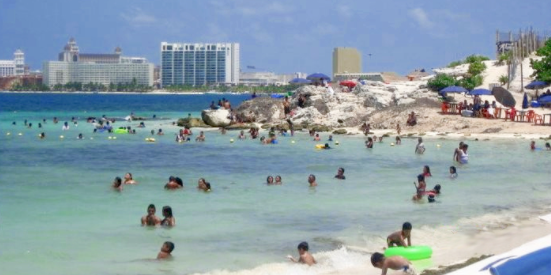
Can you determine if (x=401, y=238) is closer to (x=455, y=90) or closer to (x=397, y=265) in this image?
(x=397, y=265)

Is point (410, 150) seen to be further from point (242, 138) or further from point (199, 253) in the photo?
point (199, 253)

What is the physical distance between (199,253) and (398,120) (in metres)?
30.0

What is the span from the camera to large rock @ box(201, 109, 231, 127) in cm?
4541

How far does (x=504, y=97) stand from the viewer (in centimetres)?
4206

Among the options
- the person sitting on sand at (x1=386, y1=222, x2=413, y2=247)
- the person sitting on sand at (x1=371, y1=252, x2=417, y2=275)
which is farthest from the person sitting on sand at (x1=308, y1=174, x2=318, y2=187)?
the person sitting on sand at (x1=371, y1=252, x2=417, y2=275)

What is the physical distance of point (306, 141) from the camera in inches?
1439

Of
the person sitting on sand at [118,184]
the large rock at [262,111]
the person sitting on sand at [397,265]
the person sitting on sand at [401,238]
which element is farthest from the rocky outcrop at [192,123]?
the person sitting on sand at [397,265]

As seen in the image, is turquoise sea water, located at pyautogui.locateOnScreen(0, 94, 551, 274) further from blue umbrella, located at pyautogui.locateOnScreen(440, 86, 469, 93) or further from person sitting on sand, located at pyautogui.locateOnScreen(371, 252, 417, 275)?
blue umbrella, located at pyautogui.locateOnScreen(440, 86, 469, 93)

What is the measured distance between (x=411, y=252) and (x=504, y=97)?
31654 mm

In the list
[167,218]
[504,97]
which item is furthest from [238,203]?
[504,97]

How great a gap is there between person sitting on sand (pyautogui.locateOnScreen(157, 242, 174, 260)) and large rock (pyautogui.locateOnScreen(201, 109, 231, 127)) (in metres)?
32.8

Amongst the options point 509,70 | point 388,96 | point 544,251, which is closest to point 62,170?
point 544,251

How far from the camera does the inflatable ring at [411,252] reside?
1217 cm

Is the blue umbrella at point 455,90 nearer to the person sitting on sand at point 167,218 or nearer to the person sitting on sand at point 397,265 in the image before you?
the person sitting on sand at point 167,218
